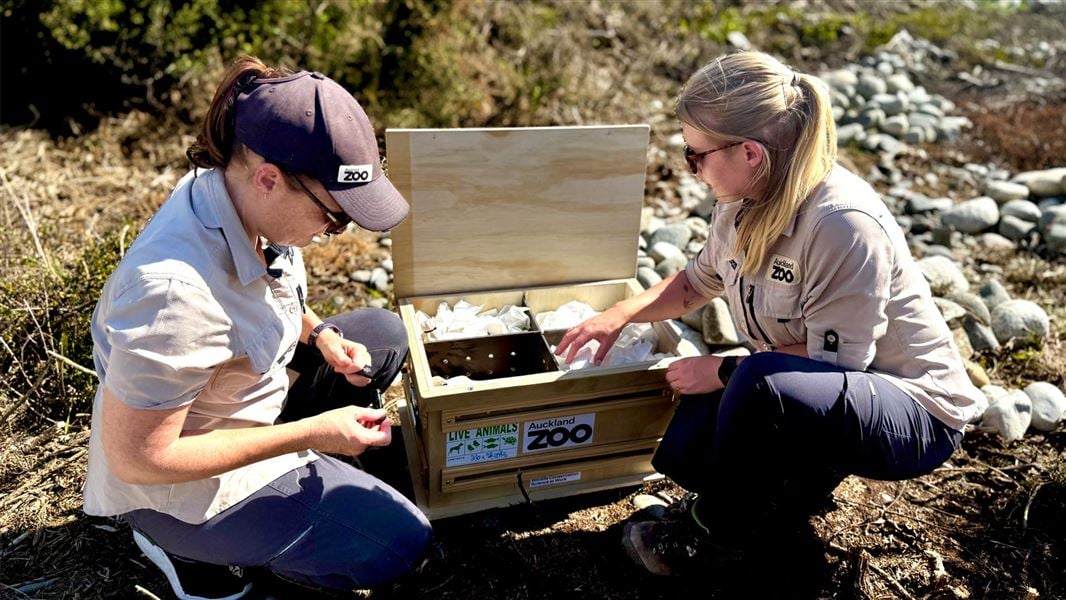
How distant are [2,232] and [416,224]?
2.22 metres

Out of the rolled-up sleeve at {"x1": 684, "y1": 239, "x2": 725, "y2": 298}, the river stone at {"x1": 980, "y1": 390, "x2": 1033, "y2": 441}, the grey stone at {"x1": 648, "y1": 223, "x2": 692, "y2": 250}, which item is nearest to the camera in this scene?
the rolled-up sleeve at {"x1": 684, "y1": 239, "x2": 725, "y2": 298}

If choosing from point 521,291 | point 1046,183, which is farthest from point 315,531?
point 1046,183

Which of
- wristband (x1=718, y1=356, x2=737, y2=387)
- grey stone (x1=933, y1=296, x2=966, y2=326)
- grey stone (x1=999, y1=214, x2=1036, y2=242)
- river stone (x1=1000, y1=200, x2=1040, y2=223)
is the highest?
wristband (x1=718, y1=356, x2=737, y2=387)

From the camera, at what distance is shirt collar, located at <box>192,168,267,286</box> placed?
1860 millimetres

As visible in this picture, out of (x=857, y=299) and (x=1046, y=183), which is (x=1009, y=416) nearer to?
(x=857, y=299)

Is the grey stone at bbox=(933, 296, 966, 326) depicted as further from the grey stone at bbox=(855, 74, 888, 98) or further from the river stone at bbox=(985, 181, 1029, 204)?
the grey stone at bbox=(855, 74, 888, 98)

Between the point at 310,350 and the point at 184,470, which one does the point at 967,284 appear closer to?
the point at 310,350

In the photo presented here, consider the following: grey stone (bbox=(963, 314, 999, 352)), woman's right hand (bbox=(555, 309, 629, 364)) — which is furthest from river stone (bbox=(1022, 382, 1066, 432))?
woman's right hand (bbox=(555, 309, 629, 364))

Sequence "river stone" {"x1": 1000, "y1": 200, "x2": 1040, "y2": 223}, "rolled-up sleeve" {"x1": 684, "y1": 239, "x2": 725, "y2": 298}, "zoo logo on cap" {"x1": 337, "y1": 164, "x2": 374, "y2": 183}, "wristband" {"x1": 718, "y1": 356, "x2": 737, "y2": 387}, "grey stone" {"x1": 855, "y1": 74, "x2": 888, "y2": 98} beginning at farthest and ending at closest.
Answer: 1. "grey stone" {"x1": 855, "y1": 74, "x2": 888, "y2": 98}
2. "river stone" {"x1": 1000, "y1": 200, "x2": 1040, "y2": 223}
3. "rolled-up sleeve" {"x1": 684, "y1": 239, "x2": 725, "y2": 298}
4. "wristband" {"x1": 718, "y1": 356, "x2": 737, "y2": 387}
5. "zoo logo on cap" {"x1": 337, "y1": 164, "x2": 374, "y2": 183}

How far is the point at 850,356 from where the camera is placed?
89.4 inches

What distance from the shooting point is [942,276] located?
4.33 meters

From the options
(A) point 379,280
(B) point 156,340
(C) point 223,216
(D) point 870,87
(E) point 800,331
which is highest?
(C) point 223,216

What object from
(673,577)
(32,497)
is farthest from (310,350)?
(673,577)

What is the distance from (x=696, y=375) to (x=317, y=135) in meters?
1.39
